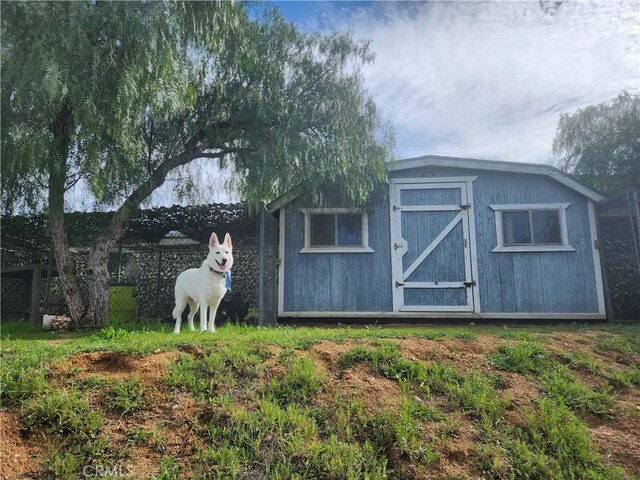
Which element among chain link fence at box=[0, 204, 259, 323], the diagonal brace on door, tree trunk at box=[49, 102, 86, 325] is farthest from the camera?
chain link fence at box=[0, 204, 259, 323]

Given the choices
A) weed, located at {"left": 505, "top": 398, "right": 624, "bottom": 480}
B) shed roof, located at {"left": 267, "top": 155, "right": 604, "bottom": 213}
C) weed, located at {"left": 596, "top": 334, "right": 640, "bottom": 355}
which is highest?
shed roof, located at {"left": 267, "top": 155, "right": 604, "bottom": 213}

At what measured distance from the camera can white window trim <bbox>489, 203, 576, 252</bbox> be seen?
8438 mm

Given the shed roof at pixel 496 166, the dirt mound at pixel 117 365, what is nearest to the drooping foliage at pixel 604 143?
the shed roof at pixel 496 166

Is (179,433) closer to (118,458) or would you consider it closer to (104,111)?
(118,458)

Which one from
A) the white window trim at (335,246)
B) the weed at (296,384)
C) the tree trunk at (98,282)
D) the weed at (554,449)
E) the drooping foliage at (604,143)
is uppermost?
the drooping foliage at (604,143)

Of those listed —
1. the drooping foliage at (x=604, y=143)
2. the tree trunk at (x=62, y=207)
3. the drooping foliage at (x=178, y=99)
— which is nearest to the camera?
the drooping foliage at (x=178, y=99)

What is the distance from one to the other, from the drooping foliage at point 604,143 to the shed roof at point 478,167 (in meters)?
2.58

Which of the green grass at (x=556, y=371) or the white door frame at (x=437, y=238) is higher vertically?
the white door frame at (x=437, y=238)

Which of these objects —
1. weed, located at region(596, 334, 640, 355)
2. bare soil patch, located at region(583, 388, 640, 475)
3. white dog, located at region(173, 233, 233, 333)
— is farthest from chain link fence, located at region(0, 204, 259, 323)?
bare soil patch, located at region(583, 388, 640, 475)

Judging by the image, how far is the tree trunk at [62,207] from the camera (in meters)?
6.42

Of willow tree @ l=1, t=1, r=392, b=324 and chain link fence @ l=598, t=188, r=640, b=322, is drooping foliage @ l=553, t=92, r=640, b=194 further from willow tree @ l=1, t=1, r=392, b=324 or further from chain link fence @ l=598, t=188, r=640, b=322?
willow tree @ l=1, t=1, r=392, b=324

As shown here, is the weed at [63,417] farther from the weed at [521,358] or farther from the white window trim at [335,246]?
the white window trim at [335,246]

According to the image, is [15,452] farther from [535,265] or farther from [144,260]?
[144,260]

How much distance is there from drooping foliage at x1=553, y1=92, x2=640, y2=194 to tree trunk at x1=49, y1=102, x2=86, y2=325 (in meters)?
11.9
